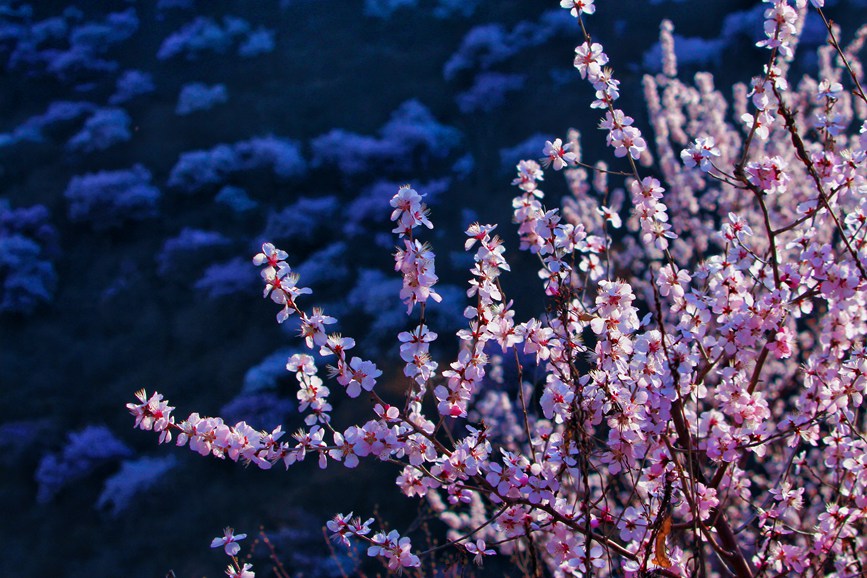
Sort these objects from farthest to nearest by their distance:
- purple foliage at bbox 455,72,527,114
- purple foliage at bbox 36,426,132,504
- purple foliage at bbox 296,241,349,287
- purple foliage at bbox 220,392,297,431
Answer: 1. purple foliage at bbox 455,72,527,114
2. purple foliage at bbox 296,241,349,287
3. purple foliage at bbox 220,392,297,431
4. purple foliage at bbox 36,426,132,504

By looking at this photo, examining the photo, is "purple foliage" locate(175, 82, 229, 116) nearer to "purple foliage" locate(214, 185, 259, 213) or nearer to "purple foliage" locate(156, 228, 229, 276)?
"purple foliage" locate(214, 185, 259, 213)

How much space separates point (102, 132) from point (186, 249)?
73 cm

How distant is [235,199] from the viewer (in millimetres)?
2998

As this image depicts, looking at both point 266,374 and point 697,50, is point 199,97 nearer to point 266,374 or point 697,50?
point 266,374

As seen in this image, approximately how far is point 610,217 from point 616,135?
19 centimetres

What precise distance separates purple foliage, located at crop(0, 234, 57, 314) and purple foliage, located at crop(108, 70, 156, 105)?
0.81 metres

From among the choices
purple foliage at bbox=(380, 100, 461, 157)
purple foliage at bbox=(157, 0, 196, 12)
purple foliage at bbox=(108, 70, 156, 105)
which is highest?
purple foliage at bbox=(157, 0, 196, 12)

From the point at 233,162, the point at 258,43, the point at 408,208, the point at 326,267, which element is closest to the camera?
the point at 408,208

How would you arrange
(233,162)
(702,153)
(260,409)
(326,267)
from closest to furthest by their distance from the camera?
(702,153) → (260,409) → (326,267) → (233,162)

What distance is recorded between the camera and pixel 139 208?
288cm

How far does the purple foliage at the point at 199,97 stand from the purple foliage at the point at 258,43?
0.75 ft

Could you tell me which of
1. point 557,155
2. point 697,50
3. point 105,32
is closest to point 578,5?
point 557,155

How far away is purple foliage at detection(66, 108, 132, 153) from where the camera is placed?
117 inches

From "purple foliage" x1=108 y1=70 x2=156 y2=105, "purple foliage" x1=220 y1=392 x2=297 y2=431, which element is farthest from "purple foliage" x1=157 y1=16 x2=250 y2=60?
"purple foliage" x1=220 y1=392 x2=297 y2=431
